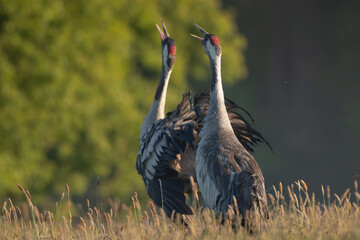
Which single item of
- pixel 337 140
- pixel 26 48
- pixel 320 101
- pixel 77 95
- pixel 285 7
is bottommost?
pixel 337 140

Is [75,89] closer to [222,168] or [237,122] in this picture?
[237,122]

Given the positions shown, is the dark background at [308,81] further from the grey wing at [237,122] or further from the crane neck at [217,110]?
the crane neck at [217,110]

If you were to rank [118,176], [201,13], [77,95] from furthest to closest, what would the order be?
[201,13] < [118,176] < [77,95]

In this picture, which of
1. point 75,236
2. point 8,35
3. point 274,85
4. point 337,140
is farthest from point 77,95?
point 337,140

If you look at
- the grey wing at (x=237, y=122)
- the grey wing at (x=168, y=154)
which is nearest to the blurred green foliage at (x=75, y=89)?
the grey wing at (x=168, y=154)

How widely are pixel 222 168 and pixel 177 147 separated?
56.6 inches

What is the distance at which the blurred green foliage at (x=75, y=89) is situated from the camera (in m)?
13.1

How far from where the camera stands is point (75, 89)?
539 inches

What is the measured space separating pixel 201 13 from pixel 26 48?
7.51 m

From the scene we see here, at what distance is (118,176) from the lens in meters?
16.7

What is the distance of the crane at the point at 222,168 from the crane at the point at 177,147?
79 centimetres

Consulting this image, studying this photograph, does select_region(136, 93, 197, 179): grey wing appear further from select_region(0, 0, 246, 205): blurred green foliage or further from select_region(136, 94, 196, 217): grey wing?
select_region(0, 0, 246, 205): blurred green foliage

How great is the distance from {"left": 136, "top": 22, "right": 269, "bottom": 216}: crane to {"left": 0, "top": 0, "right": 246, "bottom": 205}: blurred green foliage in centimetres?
656

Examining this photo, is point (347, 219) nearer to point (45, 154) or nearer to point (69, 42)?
point (69, 42)
